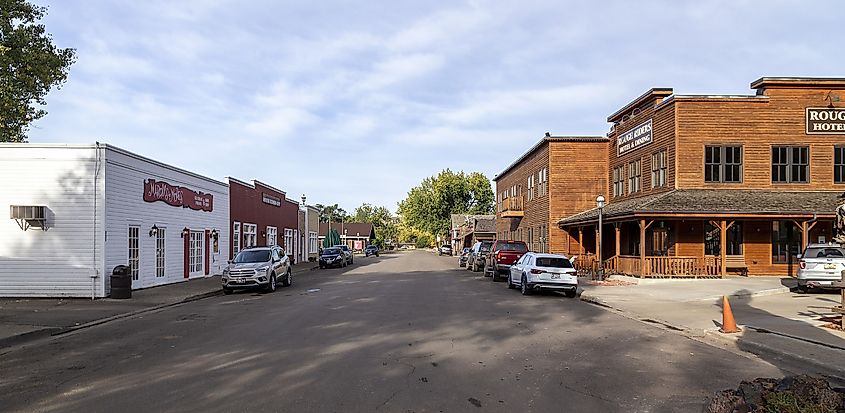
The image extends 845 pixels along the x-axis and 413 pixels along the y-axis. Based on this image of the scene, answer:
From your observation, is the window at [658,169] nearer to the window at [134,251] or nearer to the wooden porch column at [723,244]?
the wooden porch column at [723,244]

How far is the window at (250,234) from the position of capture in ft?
130

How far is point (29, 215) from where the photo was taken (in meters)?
20.6

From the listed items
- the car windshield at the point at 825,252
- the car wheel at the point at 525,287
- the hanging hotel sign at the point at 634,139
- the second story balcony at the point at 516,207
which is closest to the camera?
the car windshield at the point at 825,252

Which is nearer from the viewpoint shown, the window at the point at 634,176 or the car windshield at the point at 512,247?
the car windshield at the point at 512,247

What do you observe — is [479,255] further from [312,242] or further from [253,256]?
[312,242]

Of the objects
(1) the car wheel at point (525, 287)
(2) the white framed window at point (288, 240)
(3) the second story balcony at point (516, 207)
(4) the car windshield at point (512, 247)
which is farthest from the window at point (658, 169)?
(2) the white framed window at point (288, 240)

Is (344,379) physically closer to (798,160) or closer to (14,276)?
(14,276)

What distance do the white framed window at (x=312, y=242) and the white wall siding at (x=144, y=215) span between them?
32086 mm

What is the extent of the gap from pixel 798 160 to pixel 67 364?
101 ft

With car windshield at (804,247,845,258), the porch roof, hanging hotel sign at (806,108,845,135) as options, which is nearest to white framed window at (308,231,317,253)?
the porch roof

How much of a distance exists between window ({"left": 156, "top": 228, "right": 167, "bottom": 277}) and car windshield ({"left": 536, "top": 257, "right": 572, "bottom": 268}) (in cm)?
1472

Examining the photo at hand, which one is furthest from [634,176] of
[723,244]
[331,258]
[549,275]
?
[331,258]

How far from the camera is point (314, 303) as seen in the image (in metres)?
19.4

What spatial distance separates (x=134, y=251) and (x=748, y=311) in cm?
1994
